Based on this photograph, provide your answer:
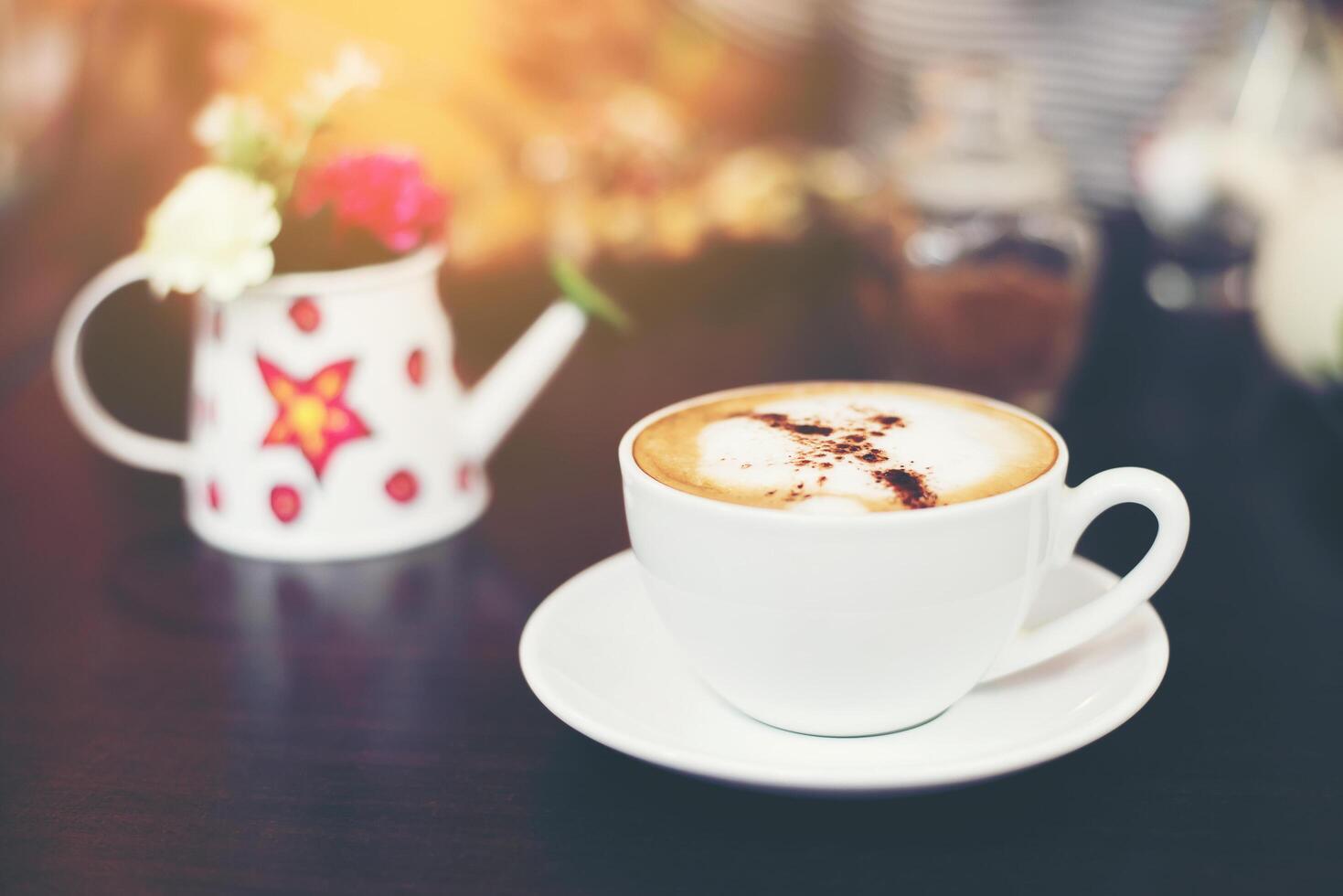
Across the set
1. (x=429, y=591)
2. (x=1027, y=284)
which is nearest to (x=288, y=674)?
(x=429, y=591)

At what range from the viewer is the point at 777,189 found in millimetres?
1288

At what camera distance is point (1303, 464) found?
896 mm

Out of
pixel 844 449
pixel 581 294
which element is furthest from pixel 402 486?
pixel 844 449

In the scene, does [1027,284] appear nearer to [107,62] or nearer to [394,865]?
[394,865]

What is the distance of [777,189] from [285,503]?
0.70 meters

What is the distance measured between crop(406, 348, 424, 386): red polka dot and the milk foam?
26 cm

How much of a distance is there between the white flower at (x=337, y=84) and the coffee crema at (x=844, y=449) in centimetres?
33

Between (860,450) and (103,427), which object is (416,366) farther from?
(860,450)

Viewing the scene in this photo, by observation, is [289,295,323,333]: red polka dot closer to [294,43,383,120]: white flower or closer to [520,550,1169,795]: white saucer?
[294,43,383,120]: white flower

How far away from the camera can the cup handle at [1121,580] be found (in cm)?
51

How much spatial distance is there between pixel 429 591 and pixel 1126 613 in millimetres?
387

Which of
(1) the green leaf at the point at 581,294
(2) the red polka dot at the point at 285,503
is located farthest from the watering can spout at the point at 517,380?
(2) the red polka dot at the point at 285,503

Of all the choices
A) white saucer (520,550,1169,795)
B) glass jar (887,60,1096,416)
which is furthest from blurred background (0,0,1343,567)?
white saucer (520,550,1169,795)

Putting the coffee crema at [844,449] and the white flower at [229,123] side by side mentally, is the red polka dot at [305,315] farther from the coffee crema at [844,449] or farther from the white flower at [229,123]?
the coffee crema at [844,449]
